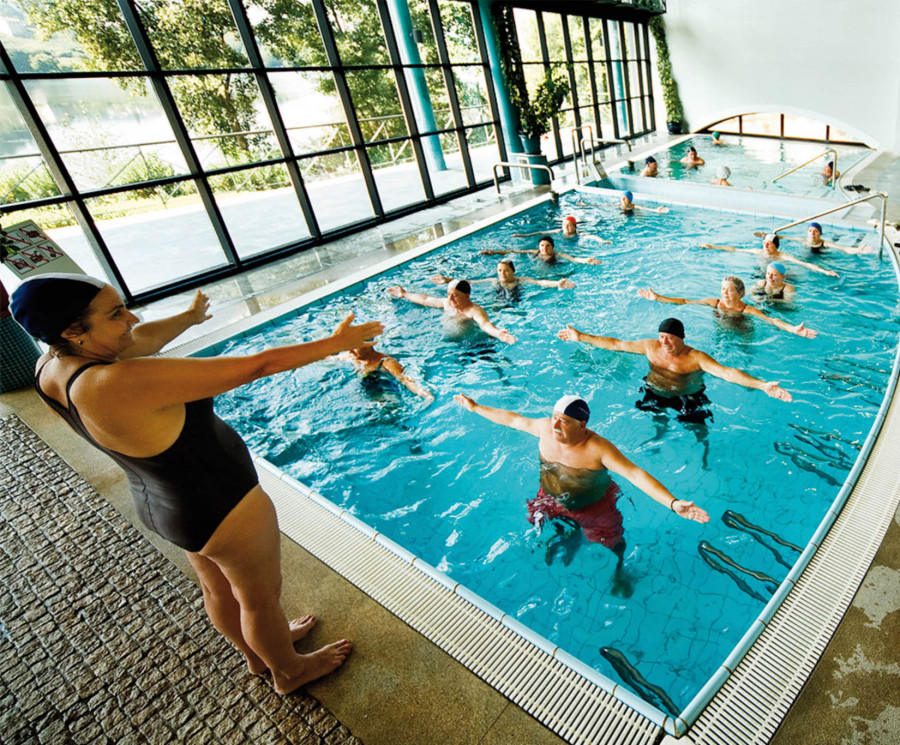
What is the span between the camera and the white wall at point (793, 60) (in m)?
13.6

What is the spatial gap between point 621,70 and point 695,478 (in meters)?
17.9

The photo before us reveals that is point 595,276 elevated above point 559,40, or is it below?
below

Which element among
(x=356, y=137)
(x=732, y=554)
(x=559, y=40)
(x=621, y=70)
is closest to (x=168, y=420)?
(x=732, y=554)

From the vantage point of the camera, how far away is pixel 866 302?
5.16 metres

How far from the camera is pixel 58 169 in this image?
6.59 m

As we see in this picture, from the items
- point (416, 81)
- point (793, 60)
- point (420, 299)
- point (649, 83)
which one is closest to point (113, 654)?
point (420, 299)

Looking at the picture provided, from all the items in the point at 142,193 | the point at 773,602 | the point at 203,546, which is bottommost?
the point at 773,602

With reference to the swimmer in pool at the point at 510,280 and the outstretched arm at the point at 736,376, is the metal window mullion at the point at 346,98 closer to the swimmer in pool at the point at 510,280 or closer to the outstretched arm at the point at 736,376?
the swimmer in pool at the point at 510,280

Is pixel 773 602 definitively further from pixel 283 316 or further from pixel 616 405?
pixel 283 316

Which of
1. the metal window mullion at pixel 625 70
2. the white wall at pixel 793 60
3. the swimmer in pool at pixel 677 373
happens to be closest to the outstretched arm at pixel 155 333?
the swimmer in pool at pixel 677 373

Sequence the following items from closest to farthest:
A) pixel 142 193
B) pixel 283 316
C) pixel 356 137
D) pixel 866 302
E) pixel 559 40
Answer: pixel 866 302
pixel 283 316
pixel 142 193
pixel 356 137
pixel 559 40

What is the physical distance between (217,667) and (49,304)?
1700 millimetres

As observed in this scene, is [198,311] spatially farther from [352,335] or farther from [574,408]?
[574,408]

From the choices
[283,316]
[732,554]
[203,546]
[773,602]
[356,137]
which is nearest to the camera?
[203,546]
